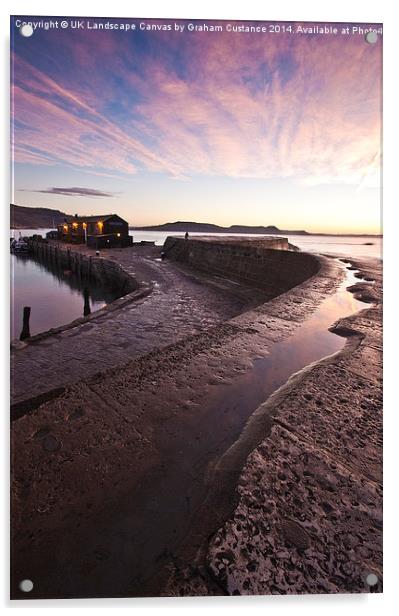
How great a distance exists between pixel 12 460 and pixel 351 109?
393 centimetres

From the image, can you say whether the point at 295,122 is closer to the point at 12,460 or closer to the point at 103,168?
the point at 103,168

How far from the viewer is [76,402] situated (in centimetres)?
232

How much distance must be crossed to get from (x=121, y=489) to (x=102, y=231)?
34.2 meters

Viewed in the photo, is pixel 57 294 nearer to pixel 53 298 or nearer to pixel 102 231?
pixel 53 298

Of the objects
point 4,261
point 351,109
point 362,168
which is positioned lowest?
point 4,261

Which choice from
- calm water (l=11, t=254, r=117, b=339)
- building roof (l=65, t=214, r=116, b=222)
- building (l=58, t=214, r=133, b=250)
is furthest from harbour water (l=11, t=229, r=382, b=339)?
building roof (l=65, t=214, r=116, b=222)

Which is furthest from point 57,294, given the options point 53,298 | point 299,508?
point 299,508

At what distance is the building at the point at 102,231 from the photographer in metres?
31.4

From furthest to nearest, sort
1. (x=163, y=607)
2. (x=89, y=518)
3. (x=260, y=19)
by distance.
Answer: (x=260, y=19)
(x=163, y=607)
(x=89, y=518)

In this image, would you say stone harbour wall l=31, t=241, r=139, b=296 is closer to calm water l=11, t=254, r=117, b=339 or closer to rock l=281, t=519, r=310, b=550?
calm water l=11, t=254, r=117, b=339

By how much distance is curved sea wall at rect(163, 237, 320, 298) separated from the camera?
10240mm

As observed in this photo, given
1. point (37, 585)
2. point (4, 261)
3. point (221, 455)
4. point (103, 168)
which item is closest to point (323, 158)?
point (103, 168)

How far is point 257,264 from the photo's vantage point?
11.9m

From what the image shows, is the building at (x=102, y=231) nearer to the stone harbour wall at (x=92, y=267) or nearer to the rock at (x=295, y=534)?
the stone harbour wall at (x=92, y=267)
